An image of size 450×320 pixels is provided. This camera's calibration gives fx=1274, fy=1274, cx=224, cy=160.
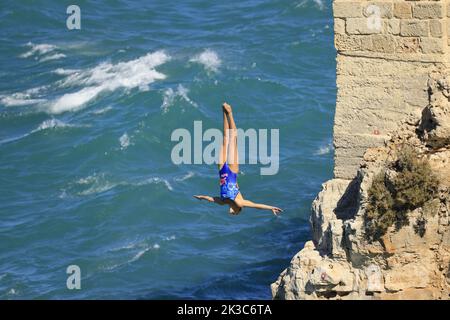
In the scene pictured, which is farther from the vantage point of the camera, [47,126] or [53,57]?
[53,57]

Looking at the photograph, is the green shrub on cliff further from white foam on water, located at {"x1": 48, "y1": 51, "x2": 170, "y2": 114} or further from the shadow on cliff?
white foam on water, located at {"x1": 48, "y1": 51, "x2": 170, "y2": 114}

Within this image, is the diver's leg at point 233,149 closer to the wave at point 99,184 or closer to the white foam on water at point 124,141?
the wave at point 99,184

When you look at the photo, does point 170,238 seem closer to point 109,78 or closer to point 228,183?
point 109,78

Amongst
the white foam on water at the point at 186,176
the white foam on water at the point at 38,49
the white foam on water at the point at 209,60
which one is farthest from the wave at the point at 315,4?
the white foam on water at the point at 186,176

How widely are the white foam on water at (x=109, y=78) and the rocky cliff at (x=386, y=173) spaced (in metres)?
20.9

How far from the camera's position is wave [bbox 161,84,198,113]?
40.5 m

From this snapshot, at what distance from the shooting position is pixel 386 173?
17891mm

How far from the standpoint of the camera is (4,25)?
49.3 meters

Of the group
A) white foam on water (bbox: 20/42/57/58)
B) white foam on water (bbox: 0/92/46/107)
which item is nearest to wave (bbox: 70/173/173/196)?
white foam on water (bbox: 0/92/46/107)

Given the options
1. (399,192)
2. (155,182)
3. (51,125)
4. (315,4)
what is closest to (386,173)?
(399,192)

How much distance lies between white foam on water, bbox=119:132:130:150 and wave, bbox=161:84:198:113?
1.95m

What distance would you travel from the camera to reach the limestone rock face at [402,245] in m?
17.9

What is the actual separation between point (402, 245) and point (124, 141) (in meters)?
21.4
